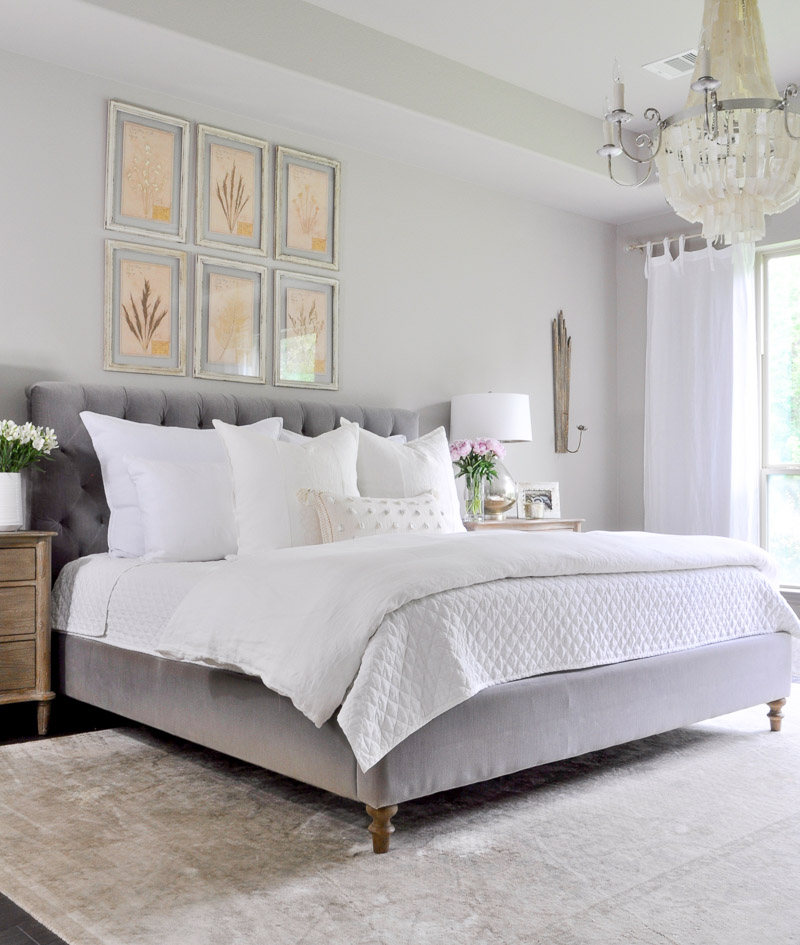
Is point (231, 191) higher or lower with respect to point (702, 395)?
higher

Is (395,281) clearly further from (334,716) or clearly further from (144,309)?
(334,716)

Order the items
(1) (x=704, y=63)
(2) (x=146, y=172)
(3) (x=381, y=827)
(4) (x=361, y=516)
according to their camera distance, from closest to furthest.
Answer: (3) (x=381, y=827), (1) (x=704, y=63), (4) (x=361, y=516), (2) (x=146, y=172)

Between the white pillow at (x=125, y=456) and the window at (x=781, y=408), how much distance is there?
127 inches

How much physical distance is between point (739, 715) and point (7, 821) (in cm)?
261

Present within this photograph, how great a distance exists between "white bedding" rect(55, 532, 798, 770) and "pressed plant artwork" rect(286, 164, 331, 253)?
1951 mm

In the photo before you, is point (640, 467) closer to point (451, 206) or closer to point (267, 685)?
point (451, 206)

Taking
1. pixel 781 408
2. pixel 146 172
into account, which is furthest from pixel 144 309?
pixel 781 408

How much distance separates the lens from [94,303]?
156 inches

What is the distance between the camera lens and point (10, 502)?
3.34m

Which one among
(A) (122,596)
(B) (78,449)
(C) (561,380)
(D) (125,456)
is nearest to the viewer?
(A) (122,596)

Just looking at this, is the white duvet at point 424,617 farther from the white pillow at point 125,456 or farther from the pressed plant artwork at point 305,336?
the pressed plant artwork at point 305,336

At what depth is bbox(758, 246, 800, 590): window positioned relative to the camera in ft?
17.8

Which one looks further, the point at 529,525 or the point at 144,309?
the point at 529,525

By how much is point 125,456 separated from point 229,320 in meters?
1.03
